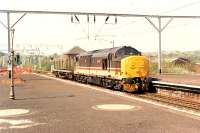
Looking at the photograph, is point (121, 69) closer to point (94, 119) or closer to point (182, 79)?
point (182, 79)

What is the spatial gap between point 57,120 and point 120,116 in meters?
2.50

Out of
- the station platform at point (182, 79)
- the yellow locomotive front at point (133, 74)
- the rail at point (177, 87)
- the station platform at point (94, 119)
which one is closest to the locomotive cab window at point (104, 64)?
the yellow locomotive front at point (133, 74)

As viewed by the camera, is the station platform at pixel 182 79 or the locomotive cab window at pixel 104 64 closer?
the station platform at pixel 182 79

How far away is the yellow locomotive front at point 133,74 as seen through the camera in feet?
98.1

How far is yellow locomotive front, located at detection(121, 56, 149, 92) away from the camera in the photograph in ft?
98.1

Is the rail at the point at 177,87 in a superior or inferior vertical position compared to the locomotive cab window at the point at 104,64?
inferior

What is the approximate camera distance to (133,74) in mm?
30047

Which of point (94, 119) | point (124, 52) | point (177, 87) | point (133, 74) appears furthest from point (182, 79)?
point (94, 119)

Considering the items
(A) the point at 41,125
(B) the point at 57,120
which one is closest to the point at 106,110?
(B) the point at 57,120

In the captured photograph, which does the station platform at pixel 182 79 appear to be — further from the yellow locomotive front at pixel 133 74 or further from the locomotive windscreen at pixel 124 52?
the locomotive windscreen at pixel 124 52

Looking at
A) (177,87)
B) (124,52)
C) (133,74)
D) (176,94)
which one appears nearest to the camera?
(177,87)

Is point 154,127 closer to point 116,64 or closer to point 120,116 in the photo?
point 120,116

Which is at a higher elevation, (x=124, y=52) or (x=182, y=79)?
(x=124, y=52)

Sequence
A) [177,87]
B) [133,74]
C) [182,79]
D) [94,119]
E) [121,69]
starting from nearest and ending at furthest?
[94,119] → [177,87] → [133,74] → [121,69] → [182,79]
